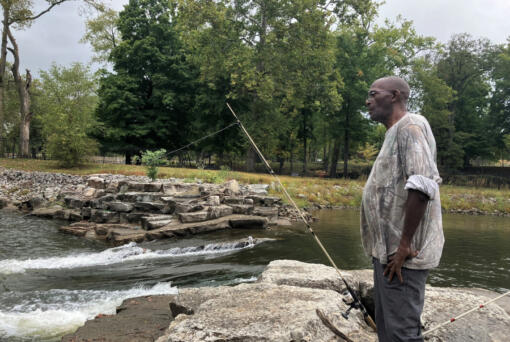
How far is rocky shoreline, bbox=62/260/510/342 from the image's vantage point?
2.90 m

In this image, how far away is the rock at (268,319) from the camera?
2.83 meters

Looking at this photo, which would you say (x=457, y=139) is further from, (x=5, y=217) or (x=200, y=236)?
(x=5, y=217)

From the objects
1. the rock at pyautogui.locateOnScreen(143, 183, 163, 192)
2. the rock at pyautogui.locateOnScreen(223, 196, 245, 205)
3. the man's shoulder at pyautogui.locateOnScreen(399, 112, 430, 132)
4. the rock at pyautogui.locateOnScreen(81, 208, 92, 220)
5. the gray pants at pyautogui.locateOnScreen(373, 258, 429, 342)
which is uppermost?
the man's shoulder at pyautogui.locateOnScreen(399, 112, 430, 132)

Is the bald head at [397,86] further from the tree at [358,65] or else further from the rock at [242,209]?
the tree at [358,65]

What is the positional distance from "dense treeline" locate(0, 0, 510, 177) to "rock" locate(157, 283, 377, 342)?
22.6 meters

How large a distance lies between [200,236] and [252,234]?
65.5 inches

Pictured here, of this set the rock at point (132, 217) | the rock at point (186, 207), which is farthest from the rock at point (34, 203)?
the rock at point (186, 207)

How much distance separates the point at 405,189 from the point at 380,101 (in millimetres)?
659

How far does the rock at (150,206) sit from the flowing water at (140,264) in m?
2.56

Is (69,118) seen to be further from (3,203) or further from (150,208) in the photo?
(150,208)

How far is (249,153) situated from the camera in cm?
3016

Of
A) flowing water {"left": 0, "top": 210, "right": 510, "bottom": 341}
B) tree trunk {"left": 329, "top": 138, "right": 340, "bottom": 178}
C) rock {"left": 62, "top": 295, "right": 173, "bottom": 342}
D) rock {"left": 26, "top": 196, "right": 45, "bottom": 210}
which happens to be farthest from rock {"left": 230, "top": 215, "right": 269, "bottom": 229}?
tree trunk {"left": 329, "top": 138, "right": 340, "bottom": 178}

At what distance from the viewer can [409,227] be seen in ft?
6.62

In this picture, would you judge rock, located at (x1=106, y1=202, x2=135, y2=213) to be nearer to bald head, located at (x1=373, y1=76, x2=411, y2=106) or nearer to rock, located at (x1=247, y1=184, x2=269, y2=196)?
rock, located at (x1=247, y1=184, x2=269, y2=196)
